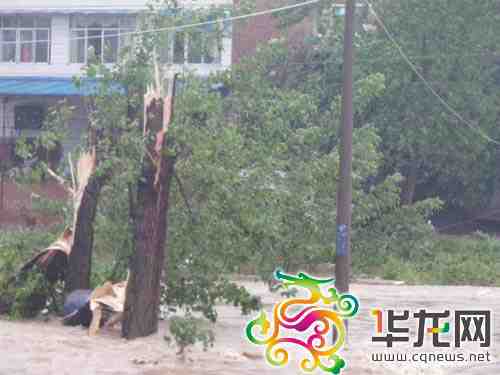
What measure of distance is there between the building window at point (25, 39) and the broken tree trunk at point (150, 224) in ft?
90.5

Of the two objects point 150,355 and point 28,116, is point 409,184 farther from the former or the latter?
point 150,355

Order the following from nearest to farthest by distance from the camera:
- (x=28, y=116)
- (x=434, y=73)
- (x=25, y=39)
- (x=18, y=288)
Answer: (x=18, y=288)
(x=434, y=73)
(x=28, y=116)
(x=25, y=39)

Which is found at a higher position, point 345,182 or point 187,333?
point 345,182

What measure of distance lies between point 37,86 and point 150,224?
25.2m

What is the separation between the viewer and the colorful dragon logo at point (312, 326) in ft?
45.2

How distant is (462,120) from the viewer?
3297cm

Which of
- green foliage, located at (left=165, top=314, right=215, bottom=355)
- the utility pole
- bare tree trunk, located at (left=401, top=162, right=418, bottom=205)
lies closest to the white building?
bare tree trunk, located at (left=401, top=162, right=418, bottom=205)

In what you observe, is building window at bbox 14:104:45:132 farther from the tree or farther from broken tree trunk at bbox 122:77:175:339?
broken tree trunk at bbox 122:77:175:339

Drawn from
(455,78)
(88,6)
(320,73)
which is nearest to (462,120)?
(455,78)

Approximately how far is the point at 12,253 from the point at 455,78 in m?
20.2

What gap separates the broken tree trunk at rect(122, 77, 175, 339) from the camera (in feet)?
Result: 46.6

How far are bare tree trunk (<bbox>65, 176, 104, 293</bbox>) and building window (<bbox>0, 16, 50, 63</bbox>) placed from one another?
1033 inches

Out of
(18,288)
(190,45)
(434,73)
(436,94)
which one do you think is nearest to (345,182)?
(190,45)

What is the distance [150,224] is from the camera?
14.2 metres
